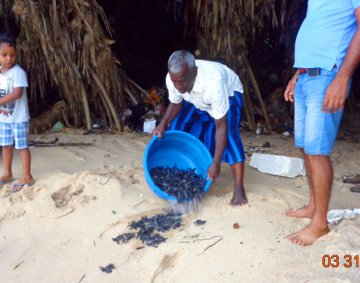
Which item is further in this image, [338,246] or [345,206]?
[345,206]

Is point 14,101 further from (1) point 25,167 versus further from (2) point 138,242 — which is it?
(2) point 138,242

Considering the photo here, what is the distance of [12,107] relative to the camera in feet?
10.4

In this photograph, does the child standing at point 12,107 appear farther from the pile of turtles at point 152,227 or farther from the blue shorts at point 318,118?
the blue shorts at point 318,118

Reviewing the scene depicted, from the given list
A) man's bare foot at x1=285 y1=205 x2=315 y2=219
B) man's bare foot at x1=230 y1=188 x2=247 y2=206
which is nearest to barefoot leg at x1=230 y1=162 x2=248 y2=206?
man's bare foot at x1=230 y1=188 x2=247 y2=206

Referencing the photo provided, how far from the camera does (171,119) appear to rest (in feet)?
10.2

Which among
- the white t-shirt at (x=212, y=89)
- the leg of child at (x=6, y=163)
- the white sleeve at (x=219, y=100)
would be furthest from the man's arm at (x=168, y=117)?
the leg of child at (x=6, y=163)

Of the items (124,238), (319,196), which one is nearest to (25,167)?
(124,238)

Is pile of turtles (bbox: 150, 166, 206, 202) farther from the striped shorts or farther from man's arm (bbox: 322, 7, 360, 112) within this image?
man's arm (bbox: 322, 7, 360, 112)

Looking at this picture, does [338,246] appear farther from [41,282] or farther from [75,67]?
[75,67]

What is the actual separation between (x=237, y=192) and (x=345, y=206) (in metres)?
0.77

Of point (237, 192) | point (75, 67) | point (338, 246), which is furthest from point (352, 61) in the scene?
point (75, 67)

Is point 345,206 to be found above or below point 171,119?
below

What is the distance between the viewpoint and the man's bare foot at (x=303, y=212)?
2656mm

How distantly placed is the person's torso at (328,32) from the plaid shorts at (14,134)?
2.12 m
